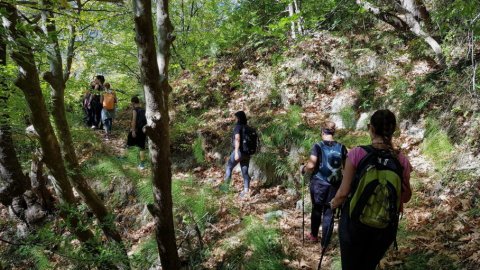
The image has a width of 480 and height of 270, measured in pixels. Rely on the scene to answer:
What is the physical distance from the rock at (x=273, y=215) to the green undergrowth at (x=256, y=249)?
279mm

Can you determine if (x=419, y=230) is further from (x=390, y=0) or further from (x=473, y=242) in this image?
(x=390, y=0)

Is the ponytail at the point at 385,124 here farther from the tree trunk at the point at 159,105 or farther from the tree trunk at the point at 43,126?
the tree trunk at the point at 43,126

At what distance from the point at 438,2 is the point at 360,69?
2.34 meters

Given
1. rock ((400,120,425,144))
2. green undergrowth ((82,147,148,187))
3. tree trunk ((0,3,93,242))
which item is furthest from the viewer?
green undergrowth ((82,147,148,187))

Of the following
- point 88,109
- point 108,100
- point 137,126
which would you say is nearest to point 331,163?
point 137,126

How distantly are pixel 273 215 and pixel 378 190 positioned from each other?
3.64 metres

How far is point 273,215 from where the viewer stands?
599 centimetres

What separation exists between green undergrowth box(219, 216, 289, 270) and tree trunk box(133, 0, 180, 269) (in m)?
1.06

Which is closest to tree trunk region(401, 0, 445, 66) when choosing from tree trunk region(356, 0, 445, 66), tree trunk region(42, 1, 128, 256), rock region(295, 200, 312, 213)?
tree trunk region(356, 0, 445, 66)

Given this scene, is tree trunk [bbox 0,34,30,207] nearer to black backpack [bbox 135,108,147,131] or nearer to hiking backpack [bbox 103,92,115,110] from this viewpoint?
black backpack [bbox 135,108,147,131]

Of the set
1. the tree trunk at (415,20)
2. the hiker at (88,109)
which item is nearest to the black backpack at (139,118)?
the hiker at (88,109)

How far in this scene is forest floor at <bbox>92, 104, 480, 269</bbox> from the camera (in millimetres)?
3945

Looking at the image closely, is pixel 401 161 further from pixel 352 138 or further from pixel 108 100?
Result: pixel 108 100

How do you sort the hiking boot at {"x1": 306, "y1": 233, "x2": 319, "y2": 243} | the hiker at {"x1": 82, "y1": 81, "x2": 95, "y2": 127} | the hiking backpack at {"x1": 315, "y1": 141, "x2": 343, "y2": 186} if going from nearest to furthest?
the hiking backpack at {"x1": 315, "y1": 141, "x2": 343, "y2": 186} → the hiking boot at {"x1": 306, "y1": 233, "x2": 319, "y2": 243} → the hiker at {"x1": 82, "y1": 81, "x2": 95, "y2": 127}
